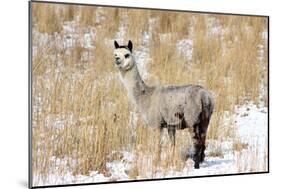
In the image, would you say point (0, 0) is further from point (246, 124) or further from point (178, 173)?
point (246, 124)

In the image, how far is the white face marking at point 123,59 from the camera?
344cm

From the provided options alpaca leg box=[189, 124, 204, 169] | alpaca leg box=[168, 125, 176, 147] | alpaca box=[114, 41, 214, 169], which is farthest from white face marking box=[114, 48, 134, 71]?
alpaca leg box=[189, 124, 204, 169]

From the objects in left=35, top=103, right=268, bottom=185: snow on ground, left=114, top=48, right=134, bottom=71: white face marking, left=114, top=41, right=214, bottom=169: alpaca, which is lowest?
left=35, top=103, right=268, bottom=185: snow on ground

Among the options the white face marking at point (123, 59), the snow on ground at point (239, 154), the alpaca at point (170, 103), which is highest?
the white face marking at point (123, 59)

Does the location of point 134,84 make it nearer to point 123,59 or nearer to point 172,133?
point 123,59

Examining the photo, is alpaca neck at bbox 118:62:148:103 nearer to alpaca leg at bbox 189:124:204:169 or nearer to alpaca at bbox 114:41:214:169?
alpaca at bbox 114:41:214:169

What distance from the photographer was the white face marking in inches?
136

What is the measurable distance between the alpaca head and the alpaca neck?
0.03m

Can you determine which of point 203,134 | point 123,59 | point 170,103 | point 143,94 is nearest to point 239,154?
point 203,134

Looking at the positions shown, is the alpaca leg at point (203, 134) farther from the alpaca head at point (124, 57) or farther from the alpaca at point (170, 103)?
the alpaca head at point (124, 57)

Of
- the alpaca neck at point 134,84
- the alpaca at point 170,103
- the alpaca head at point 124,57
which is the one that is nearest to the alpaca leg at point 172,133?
the alpaca at point 170,103

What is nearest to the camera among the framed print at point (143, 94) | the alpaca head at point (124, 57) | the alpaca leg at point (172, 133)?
the framed print at point (143, 94)

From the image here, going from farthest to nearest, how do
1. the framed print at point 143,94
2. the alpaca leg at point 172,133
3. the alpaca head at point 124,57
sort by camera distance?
the alpaca leg at point 172,133, the alpaca head at point 124,57, the framed print at point 143,94
